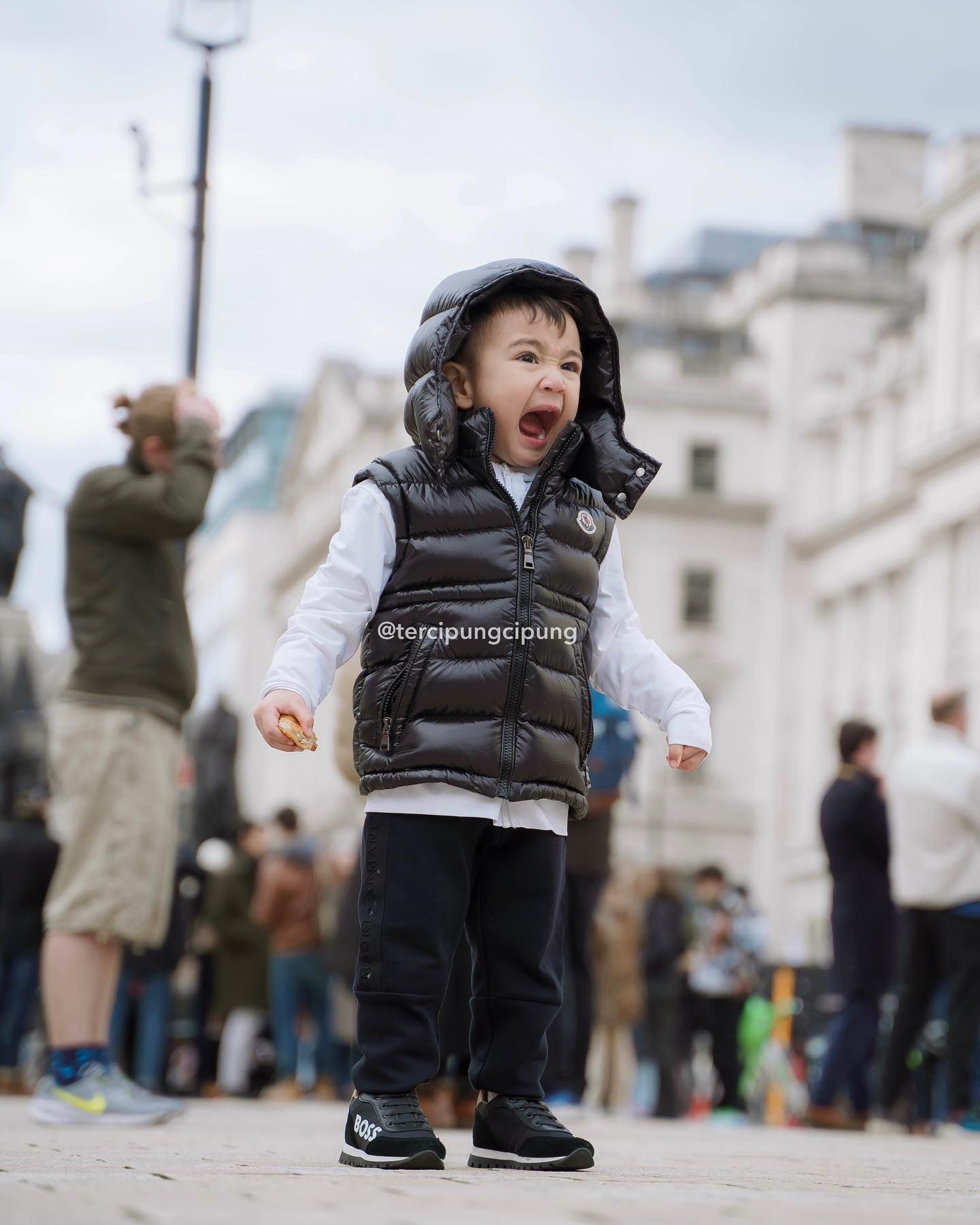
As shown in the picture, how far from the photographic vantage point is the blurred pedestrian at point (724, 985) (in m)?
12.8

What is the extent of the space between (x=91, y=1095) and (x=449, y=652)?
2426 millimetres

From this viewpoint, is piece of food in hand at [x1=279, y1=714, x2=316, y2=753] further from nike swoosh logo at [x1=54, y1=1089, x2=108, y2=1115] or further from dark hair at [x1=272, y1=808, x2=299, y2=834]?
dark hair at [x1=272, y1=808, x2=299, y2=834]

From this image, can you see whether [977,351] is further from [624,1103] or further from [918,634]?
[624,1103]

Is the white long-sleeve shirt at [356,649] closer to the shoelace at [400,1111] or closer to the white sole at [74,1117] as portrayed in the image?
the shoelace at [400,1111]

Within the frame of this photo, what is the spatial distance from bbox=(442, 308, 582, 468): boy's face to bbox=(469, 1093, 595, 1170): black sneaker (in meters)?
1.23

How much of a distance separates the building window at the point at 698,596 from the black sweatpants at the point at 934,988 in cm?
4688

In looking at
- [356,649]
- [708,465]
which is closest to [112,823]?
[356,649]

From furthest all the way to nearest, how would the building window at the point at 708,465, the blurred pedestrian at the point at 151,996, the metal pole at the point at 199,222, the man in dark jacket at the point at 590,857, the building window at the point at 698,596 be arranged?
1. the building window at the point at 708,465
2. the building window at the point at 698,596
3. the blurred pedestrian at the point at 151,996
4. the metal pole at the point at 199,222
5. the man in dark jacket at the point at 590,857

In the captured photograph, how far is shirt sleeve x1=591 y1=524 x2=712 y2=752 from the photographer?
4.30 m

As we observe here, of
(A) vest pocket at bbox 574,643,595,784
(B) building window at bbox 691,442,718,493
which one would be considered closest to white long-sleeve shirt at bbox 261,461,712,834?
(A) vest pocket at bbox 574,643,595,784

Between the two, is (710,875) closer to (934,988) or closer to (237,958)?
(237,958)

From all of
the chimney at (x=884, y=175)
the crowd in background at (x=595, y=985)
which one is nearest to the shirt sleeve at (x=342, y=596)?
the crowd in background at (x=595, y=985)

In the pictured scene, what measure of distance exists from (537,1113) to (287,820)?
9.58 meters

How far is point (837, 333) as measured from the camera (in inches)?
2215
